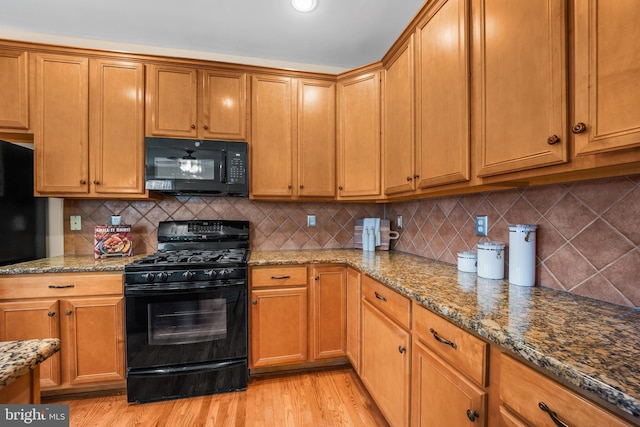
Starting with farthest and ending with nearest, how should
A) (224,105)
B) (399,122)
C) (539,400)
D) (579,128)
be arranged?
(224,105)
(399,122)
(579,128)
(539,400)

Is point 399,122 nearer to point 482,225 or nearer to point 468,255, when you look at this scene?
point 482,225

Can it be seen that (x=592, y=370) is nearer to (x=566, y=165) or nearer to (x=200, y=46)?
(x=566, y=165)

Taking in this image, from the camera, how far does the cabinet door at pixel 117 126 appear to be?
2041mm

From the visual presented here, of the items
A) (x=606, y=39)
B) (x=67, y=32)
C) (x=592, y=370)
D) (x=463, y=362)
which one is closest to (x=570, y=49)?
(x=606, y=39)

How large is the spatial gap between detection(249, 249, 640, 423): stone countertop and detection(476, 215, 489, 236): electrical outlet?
29 cm

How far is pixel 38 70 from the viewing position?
1960 millimetres

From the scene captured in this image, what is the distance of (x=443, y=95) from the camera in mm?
1461

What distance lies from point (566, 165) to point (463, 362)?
2.40ft

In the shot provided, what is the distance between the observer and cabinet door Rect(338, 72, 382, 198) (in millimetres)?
2252

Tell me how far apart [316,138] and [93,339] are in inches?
84.3

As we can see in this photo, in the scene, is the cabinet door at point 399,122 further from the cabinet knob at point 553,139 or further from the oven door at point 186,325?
the oven door at point 186,325

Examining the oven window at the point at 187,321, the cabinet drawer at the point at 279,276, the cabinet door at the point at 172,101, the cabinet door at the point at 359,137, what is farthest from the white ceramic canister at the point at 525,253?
the cabinet door at the point at 172,101

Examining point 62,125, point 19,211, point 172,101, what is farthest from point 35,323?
point 172,101

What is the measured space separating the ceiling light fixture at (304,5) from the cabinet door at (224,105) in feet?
2.10
